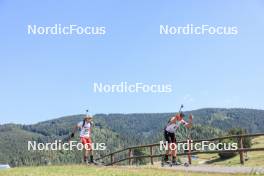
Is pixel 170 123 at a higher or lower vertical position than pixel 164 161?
higher

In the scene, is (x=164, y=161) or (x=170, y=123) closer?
(x=170, y=123)

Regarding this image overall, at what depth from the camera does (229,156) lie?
37844mm

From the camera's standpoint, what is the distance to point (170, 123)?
81.7ft

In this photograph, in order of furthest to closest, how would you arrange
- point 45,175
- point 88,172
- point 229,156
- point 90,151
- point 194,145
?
point 229,156 → point 194,145 → point 90,151 → point 88,172 → point 45,175

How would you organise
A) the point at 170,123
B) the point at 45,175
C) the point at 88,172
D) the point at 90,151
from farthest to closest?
the point at 90,151
the point at 170,123
the point at 88,172
the point at 45,175

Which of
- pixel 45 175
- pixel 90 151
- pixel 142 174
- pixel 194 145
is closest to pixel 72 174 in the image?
pixel 45 175

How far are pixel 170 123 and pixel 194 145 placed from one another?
6.93m

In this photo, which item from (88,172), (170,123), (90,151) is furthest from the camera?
(90,151)

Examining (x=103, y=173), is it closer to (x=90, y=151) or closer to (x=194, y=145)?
(x=90, y=151)

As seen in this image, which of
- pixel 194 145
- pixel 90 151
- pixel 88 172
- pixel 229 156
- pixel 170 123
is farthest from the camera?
pixel 229 156

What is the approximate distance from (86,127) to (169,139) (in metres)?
3.97

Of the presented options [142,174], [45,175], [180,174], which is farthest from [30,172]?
[180,174]

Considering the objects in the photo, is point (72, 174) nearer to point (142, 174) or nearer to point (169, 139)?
point (142, 174)

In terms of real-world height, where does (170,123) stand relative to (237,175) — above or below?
above
